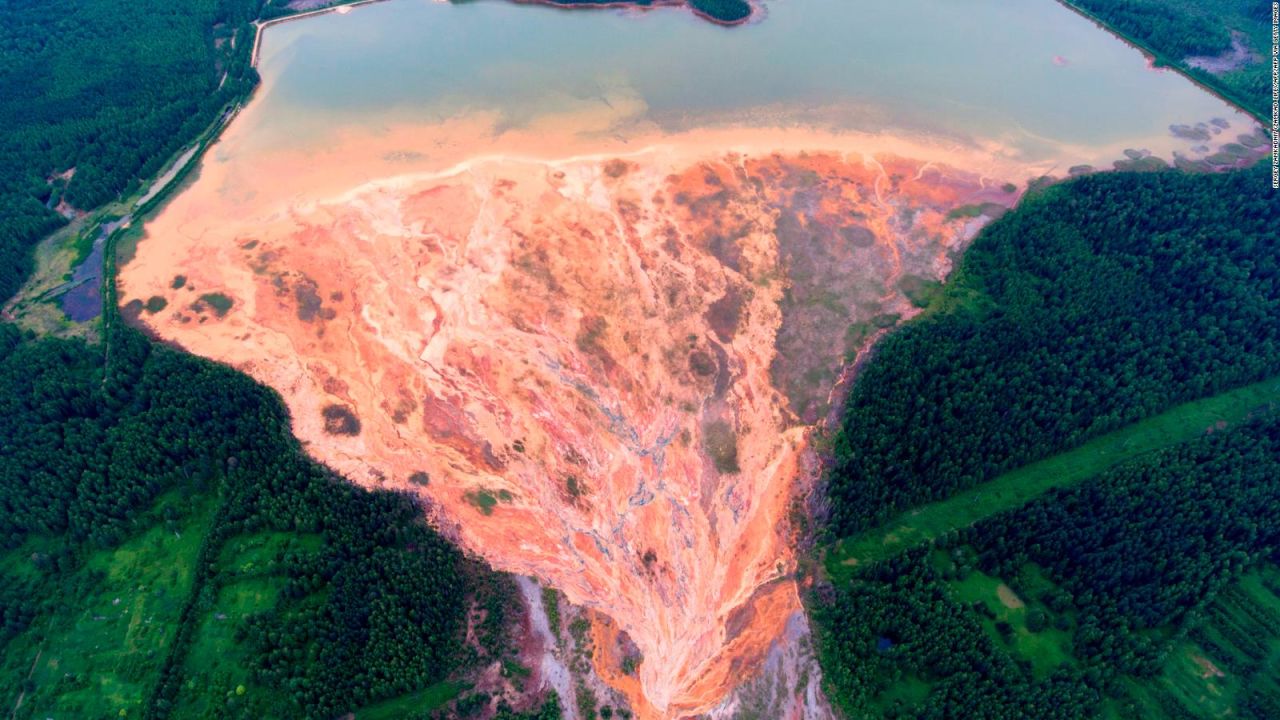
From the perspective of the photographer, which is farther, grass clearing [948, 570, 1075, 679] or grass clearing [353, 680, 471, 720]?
grass clearing [948, 570, 1075, 679]

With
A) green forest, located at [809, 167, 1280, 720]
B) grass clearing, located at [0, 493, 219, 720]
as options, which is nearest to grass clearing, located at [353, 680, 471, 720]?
grass clearing, located at [0, 493, 219, 720]

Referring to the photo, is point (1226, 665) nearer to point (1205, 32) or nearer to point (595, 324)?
point (595, 324)

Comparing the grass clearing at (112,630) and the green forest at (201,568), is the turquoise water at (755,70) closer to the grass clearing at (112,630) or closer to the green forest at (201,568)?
the green forest at (201,568)

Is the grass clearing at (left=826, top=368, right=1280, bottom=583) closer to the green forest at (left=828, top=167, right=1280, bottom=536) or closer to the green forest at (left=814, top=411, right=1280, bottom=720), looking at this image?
the green forest at (left=828, top=167, right=1280, bottom=536)

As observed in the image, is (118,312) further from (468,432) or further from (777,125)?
(777,125)

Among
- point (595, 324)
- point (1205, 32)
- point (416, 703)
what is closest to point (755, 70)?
point (595, 324)

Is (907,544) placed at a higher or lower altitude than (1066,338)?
lower
